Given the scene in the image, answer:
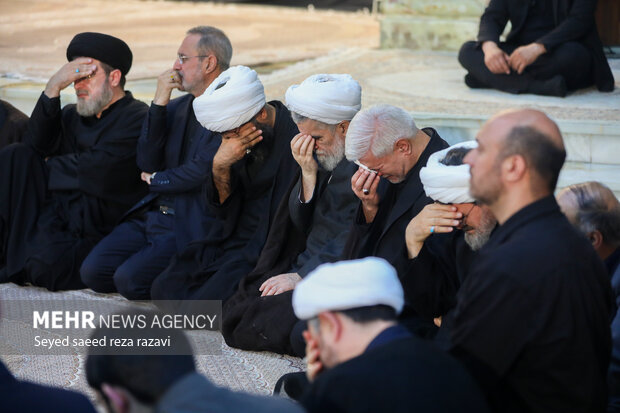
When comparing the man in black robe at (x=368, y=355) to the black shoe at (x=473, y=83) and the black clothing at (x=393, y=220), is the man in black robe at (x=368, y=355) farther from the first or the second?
the black shoe at (x=473, y=83)

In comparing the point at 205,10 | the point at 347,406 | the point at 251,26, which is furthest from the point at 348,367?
the point at 205,10

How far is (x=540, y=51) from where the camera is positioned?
6.33 meters

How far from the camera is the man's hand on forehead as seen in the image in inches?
215

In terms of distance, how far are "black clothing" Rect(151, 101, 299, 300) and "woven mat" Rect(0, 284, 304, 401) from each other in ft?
1.41

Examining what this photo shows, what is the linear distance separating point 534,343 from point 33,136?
12.3 feet

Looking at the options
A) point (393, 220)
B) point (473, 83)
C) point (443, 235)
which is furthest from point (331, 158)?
point (473, 83)

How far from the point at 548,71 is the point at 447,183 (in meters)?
3.14

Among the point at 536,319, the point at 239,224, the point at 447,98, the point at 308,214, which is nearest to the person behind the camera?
the point at 536,319

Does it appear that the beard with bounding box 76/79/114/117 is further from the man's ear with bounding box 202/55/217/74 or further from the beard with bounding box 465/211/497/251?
the beard with bounding box 465/211/497/251

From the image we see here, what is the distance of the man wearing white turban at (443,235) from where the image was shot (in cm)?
363

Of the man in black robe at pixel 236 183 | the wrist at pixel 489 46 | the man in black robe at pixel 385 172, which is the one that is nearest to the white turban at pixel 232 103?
the man in black robe at pixel 236 183

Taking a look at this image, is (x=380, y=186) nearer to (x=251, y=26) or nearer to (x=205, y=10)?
(x=251, y=26)

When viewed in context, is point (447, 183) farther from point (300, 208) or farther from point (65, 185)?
point (65, 185)

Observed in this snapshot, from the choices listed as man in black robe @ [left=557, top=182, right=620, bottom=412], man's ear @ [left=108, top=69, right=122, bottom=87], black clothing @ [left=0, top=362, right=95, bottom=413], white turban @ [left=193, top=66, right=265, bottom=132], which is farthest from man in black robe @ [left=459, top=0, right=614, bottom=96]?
black clothing @ [left=0, top=362, right=95, bottom=413]
